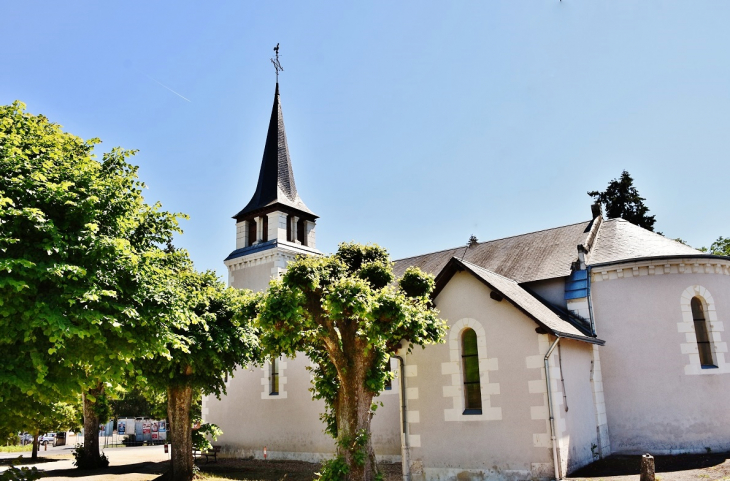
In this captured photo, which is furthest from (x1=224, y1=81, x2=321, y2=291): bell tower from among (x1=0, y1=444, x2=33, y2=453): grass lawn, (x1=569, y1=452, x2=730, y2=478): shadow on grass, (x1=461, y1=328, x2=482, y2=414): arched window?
(x1=0, y1=444, x2=33, y2=453): grass lawn

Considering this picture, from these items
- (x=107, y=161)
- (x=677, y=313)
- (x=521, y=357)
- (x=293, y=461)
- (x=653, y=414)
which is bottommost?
(x=293, y=461)

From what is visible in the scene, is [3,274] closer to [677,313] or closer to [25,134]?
[25,134]

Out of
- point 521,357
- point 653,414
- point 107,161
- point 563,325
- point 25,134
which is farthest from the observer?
point 653,414

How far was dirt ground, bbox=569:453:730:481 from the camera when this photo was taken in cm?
1246

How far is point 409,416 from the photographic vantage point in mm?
15234

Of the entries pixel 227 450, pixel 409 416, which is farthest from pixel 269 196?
pixel 409 416

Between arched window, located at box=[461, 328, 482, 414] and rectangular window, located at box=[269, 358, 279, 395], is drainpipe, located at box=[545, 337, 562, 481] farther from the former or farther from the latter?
rectangular window, located at box=[269, 358, 279, 395]

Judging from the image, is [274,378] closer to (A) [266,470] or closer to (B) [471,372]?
(A) [266,470]

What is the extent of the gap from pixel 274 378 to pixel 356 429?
1154 cm

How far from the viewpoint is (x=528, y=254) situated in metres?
20.3

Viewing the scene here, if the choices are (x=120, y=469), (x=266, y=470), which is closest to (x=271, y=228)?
(x=266, y=470)

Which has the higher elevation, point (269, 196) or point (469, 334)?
point (269, 196)

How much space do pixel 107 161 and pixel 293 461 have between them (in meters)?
15.0

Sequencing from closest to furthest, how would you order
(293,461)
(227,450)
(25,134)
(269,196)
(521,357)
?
(25,134) → (521,357) → (293,461) → (227,450) → (269,196)
